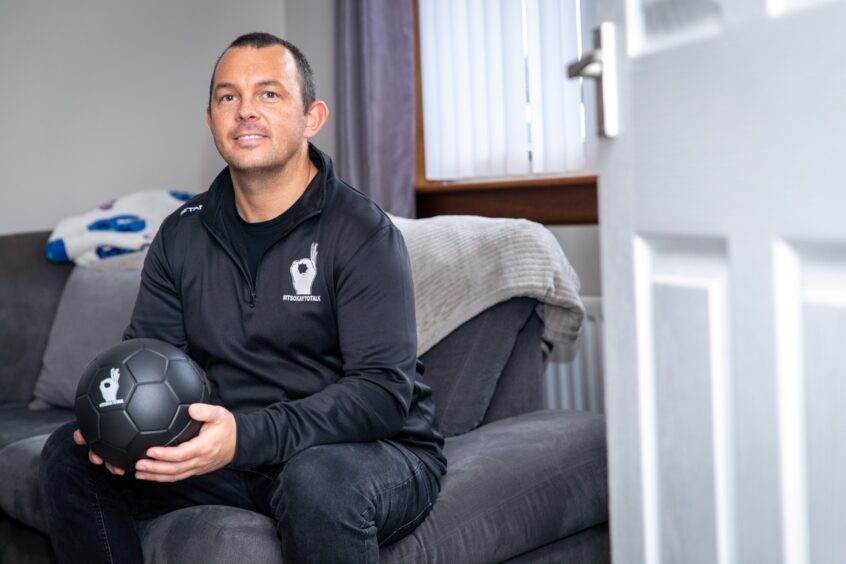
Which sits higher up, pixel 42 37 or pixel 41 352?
pixel 42 37

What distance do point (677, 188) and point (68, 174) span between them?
3150mm

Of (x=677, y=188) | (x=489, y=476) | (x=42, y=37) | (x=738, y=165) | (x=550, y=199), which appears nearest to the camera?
(x=738, y=165)

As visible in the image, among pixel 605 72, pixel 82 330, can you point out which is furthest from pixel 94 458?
pixel 82 330

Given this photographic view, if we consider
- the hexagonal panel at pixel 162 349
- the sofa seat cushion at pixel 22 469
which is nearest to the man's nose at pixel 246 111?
the hexagonal panel at pixel 162 349

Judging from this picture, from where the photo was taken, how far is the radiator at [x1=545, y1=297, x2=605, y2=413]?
2.70 metres

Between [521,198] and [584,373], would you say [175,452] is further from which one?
[521,198]

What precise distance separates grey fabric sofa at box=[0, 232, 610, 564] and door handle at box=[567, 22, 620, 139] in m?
0.84

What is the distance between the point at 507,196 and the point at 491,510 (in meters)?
1.40

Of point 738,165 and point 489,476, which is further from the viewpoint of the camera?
point 489,476

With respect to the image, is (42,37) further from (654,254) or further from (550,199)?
(654,254)

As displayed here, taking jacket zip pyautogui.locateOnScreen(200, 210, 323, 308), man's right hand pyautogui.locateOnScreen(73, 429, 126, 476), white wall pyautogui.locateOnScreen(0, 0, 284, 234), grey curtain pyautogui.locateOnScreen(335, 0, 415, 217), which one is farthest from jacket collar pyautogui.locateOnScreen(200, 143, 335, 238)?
white wall pyautogui.locateOnScreen(0, 0, 284, 234)

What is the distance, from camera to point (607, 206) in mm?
1210

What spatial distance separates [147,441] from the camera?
1.46m

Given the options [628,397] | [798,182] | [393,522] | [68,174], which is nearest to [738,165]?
[798,182]
